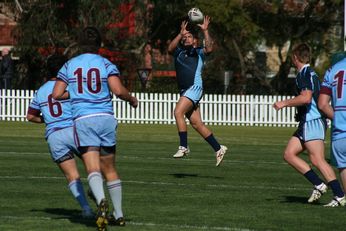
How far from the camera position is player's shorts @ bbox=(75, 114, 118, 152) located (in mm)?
11156

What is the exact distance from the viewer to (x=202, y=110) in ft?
137

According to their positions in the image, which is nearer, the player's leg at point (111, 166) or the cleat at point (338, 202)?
the player's leg at point (111, 166)

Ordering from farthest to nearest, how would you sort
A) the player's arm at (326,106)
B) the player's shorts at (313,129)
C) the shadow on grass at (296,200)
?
the shadow on grass at (296,200), the player's shorts at (313,129), the player's arm at (326,106)

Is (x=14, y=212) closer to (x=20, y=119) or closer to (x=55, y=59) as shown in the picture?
(x=55, y=59)

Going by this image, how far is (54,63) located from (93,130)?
4.27 ft

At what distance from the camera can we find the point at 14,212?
12.6m

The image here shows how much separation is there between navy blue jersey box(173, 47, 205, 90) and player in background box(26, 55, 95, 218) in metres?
5.90

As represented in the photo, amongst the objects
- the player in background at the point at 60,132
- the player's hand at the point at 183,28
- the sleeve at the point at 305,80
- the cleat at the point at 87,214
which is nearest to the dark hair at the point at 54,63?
the player in background at the point at 60,132

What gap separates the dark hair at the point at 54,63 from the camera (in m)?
12.1

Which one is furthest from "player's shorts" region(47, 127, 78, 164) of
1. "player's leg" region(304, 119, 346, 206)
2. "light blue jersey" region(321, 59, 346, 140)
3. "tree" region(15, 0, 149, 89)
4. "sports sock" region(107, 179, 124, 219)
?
"tree" region(15, 0, 149, 89)

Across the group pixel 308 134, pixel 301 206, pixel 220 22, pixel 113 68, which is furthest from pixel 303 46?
pixel 220 22

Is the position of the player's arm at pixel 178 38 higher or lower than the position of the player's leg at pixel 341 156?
higher

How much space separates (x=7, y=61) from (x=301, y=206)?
101 feet

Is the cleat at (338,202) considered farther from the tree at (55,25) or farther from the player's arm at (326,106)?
the tree at (55,25)
